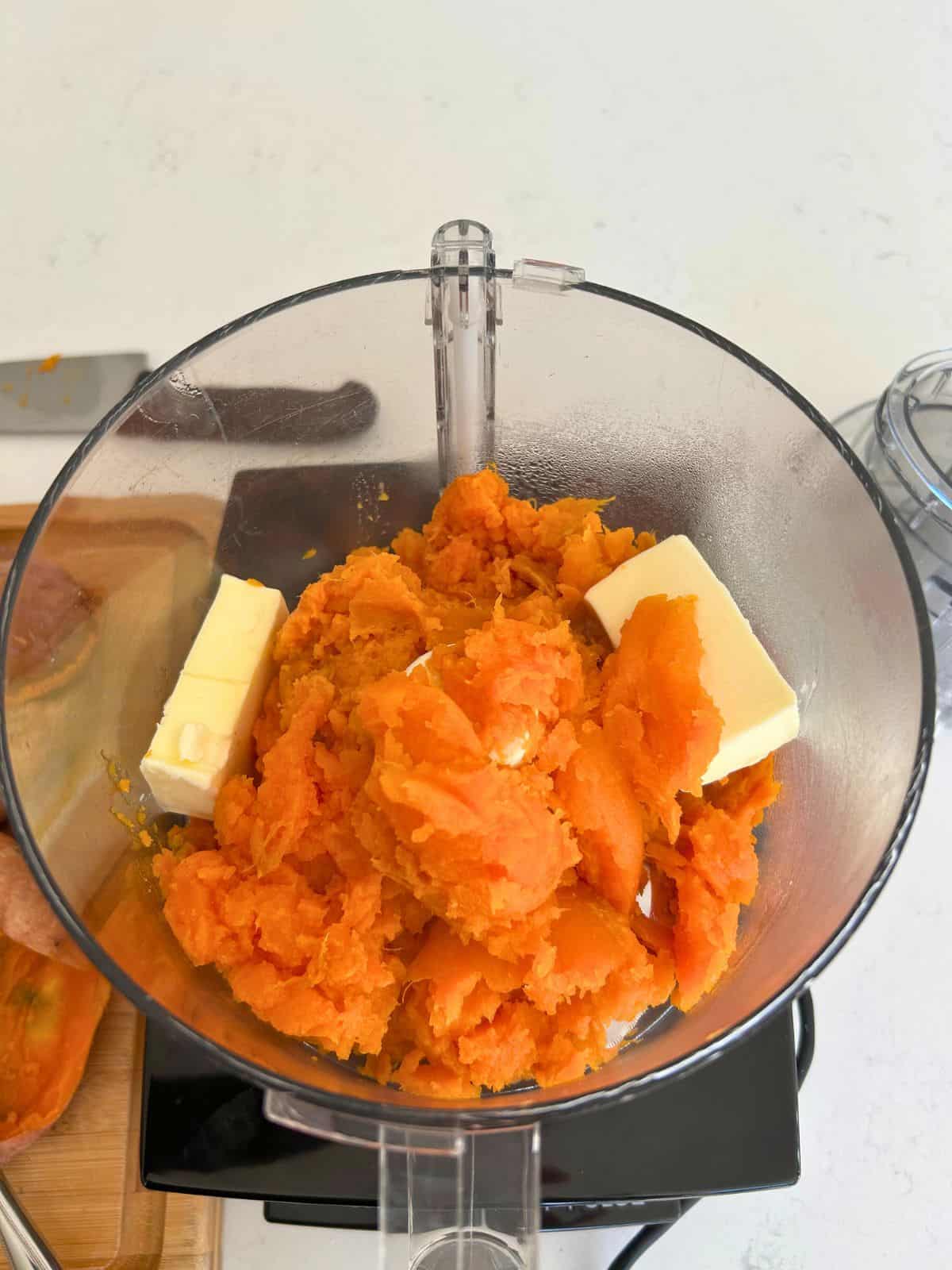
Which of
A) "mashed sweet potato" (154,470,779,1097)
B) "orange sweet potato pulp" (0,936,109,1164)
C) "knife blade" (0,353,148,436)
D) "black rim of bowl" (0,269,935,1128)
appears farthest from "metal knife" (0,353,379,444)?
"orange sweet potato pulp" (0,936,109,1164)

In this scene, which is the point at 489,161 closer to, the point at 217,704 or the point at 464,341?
the point at 464,341

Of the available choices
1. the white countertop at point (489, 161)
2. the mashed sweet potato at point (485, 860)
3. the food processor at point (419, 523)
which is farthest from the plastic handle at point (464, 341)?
the white countertop at point (489, 161)

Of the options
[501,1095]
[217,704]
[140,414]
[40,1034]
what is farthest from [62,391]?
[501,1095]

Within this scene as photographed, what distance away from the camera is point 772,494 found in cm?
81

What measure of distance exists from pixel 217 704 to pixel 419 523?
32 cm

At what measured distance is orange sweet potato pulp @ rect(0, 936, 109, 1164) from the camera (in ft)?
2.75

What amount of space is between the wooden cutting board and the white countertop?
2.18 ft

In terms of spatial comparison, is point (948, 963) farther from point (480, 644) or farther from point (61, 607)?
point (61, 607)

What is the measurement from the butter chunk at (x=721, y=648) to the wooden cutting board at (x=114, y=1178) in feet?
1.34

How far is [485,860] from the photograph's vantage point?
60 centimetres

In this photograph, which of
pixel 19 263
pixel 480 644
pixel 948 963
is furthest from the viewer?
pixel 19 263

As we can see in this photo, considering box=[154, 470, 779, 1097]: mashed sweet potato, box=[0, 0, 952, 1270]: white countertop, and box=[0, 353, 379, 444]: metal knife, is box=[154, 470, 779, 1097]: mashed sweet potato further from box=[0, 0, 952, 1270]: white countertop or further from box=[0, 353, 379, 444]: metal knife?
box=[0, 0, 952, 1270]: white countertop

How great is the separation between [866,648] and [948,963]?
0.48 meters

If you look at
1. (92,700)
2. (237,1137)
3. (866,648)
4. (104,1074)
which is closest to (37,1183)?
(104,1074)
